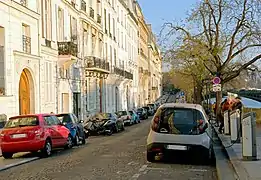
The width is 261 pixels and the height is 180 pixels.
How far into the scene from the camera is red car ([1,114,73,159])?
1661 centimetres

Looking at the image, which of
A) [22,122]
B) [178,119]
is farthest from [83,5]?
[178,119]

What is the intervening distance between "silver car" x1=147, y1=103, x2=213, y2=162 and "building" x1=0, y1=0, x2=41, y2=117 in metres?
11.4

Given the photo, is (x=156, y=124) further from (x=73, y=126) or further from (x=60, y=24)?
(x=60, y=24)

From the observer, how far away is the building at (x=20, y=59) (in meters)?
23.9

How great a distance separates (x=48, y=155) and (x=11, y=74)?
27.8ft

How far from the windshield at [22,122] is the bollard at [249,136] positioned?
7.51 metres

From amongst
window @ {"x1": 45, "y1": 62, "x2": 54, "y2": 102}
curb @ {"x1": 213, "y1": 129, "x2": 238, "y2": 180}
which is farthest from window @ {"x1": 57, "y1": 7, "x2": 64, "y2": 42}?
curb @ {"x1": 213, "y1": 129, "x2": 238, "y2": 180}

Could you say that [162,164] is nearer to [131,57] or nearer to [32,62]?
[32,62]

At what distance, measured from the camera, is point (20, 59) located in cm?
2589

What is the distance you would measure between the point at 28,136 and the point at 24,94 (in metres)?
11.7

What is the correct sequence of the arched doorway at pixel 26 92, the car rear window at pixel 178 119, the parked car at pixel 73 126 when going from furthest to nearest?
the arched doorway at pixel 26 92
the parked car at pixel 73 126
the car rear window at pixel 178 119

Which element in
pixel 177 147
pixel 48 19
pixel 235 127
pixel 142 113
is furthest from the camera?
pixel 142 113

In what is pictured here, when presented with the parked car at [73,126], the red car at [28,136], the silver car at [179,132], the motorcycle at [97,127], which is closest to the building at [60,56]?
the motorcycle at [97,127]

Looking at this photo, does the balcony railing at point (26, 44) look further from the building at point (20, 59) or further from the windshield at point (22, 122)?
the windshield at point (22, 122)
